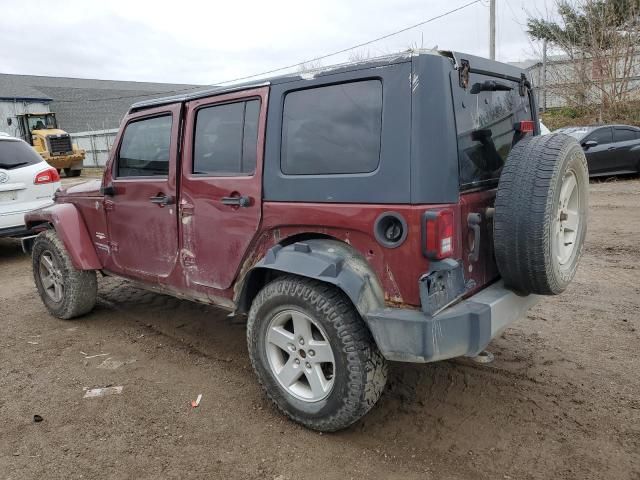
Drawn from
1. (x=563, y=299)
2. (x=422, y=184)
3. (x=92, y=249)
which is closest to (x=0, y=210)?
(x=92, y=249)

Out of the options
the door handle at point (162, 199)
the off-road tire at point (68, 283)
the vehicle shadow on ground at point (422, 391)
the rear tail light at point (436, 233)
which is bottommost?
the vehicle shadow on ground at point (422, 391)

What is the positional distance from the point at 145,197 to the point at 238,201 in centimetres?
106

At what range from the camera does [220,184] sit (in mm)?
3182

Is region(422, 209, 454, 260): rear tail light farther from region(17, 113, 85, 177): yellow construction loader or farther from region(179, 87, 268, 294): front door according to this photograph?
region(17, 113, 85, 177): yellow construction loader

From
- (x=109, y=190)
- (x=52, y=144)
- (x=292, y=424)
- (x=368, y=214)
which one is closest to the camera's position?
(x=368, y=214)

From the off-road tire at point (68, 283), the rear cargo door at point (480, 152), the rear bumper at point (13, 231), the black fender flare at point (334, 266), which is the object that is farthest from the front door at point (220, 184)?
the rear bumper at point (13, 231)

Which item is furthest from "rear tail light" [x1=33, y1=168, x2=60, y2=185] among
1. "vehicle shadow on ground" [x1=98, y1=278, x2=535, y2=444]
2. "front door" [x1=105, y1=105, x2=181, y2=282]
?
"vehicle shadow on ground" [x1=98, y1=278, x2=535, y2=444]

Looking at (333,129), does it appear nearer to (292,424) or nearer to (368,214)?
(368,214)

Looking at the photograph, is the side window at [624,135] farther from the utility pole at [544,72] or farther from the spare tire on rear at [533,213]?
the spare tire on rear at [533,213]

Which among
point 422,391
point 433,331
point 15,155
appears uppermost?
point 15,155

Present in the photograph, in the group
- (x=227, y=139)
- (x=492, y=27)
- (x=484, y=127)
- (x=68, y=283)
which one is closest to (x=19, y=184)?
(x=68, y=283)

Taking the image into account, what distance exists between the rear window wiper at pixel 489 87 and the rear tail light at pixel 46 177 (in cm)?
651

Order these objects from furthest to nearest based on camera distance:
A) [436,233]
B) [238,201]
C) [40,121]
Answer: [40,121], [238,201], [436,233]

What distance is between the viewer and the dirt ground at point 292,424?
2.57 meters
